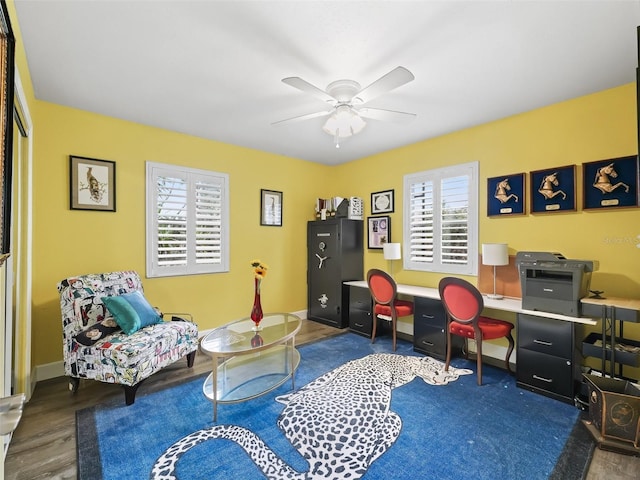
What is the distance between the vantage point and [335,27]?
1893 mm

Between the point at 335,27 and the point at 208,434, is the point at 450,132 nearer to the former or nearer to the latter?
the point at 335,27

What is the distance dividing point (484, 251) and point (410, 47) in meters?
2.05

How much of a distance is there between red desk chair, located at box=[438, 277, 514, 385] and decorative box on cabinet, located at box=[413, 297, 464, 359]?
25cm

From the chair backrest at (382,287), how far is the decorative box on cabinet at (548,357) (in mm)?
1274

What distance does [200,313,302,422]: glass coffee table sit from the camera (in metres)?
2.31

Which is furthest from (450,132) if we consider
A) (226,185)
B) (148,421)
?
(148,421)

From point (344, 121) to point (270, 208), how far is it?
87.8 inches

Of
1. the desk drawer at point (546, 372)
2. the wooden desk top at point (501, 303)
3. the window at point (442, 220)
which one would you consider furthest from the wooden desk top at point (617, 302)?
the window at point (442, 220)

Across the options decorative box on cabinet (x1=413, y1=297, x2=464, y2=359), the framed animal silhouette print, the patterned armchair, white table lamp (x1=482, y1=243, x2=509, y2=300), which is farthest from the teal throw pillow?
the framed animal silhouette print

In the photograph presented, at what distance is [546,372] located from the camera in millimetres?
2523

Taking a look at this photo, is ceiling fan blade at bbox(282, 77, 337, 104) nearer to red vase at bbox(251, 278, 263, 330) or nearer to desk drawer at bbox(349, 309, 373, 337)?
red vase at bbox(251, 278, 263, 330)

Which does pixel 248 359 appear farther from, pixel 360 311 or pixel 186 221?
pixel 186 221

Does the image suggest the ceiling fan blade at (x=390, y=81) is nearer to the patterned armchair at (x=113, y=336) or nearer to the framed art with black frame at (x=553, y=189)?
the framed art with black frame at (x=553, y=189)

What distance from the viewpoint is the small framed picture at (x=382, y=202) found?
14.3 feet
